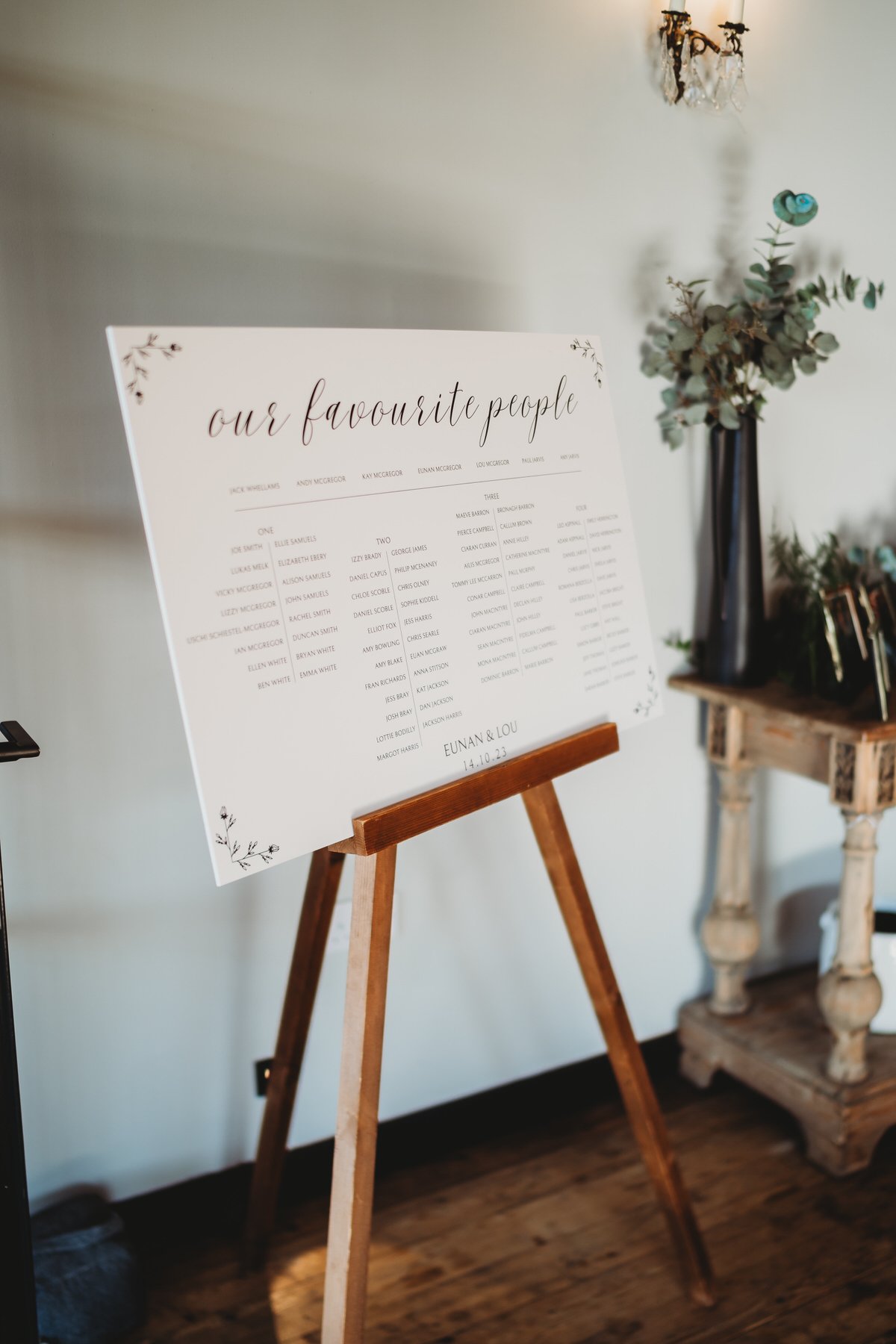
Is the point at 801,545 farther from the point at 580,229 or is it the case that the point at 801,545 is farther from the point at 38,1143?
the point at 38,1143

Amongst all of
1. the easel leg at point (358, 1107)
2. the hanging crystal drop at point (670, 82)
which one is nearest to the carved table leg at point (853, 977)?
the easel leg at point (358, 1107)

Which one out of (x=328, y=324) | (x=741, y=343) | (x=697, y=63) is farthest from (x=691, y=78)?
(x=328, y=324)

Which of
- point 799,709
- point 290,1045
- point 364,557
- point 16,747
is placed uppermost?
point 364,557

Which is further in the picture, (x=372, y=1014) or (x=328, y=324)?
(x=328, y=324)

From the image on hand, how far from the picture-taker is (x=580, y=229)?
1.81 meters

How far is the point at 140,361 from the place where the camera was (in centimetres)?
103

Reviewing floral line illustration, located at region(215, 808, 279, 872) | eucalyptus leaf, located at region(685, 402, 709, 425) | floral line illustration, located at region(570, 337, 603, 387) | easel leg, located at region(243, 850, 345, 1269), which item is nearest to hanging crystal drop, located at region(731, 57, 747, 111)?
eucalyptus leaf, located at region(685, 402, 709, 425)

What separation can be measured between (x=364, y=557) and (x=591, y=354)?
552 mm

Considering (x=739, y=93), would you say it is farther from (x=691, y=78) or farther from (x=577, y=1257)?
(x=577, y=1257)

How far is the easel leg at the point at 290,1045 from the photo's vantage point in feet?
5.18

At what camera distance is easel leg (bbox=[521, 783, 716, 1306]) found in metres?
1.47

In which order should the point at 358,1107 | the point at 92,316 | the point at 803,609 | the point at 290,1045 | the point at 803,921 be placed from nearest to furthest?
1. the point at 358,1107
2. the point at 92,316
3. the point at 290,1045
4. the point at 803,609
5. the point at 803,921

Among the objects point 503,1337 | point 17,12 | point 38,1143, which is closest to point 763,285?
point 17,12

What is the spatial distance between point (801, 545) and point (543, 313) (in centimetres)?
77
